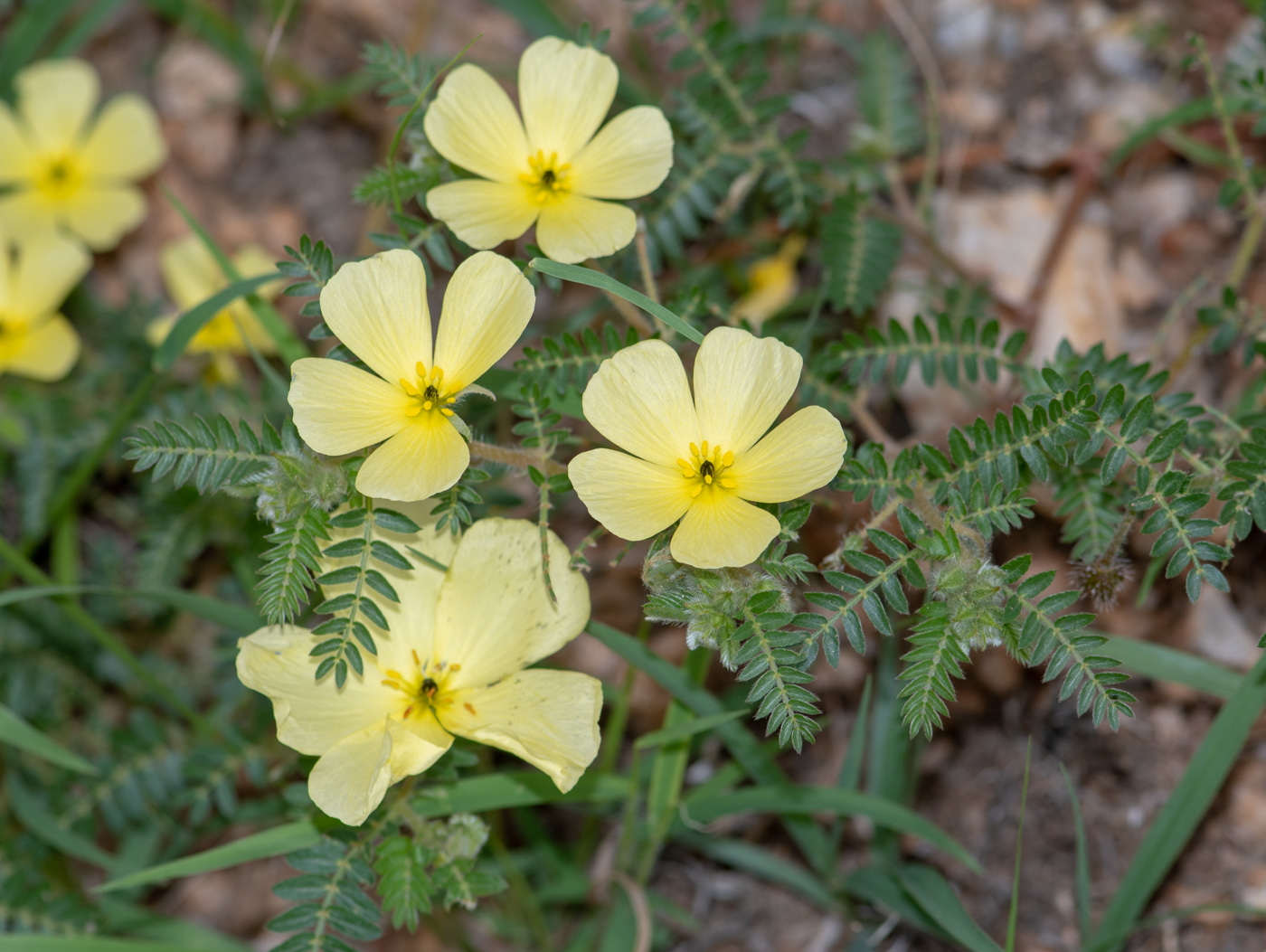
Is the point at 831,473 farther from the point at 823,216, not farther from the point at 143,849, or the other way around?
the point at 143,849

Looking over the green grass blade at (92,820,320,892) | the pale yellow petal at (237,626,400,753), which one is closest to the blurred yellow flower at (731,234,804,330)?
the pale yellow petal at (237,626,400,753)

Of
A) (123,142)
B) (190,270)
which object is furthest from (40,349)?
(123,142)

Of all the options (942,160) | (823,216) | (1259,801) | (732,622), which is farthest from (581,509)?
(1259,801)

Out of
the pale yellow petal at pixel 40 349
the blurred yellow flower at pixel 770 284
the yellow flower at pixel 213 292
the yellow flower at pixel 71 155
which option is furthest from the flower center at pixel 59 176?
the blurred yellow flower at pixel 770 284

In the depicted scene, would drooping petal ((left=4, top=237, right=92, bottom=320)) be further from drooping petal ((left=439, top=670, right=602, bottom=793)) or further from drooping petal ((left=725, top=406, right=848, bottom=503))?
drooping petal ((left=725, top=406, right=848, bottom=503))

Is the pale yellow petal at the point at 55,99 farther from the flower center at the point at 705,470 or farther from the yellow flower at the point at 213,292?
the flower center at the point at 705,470
